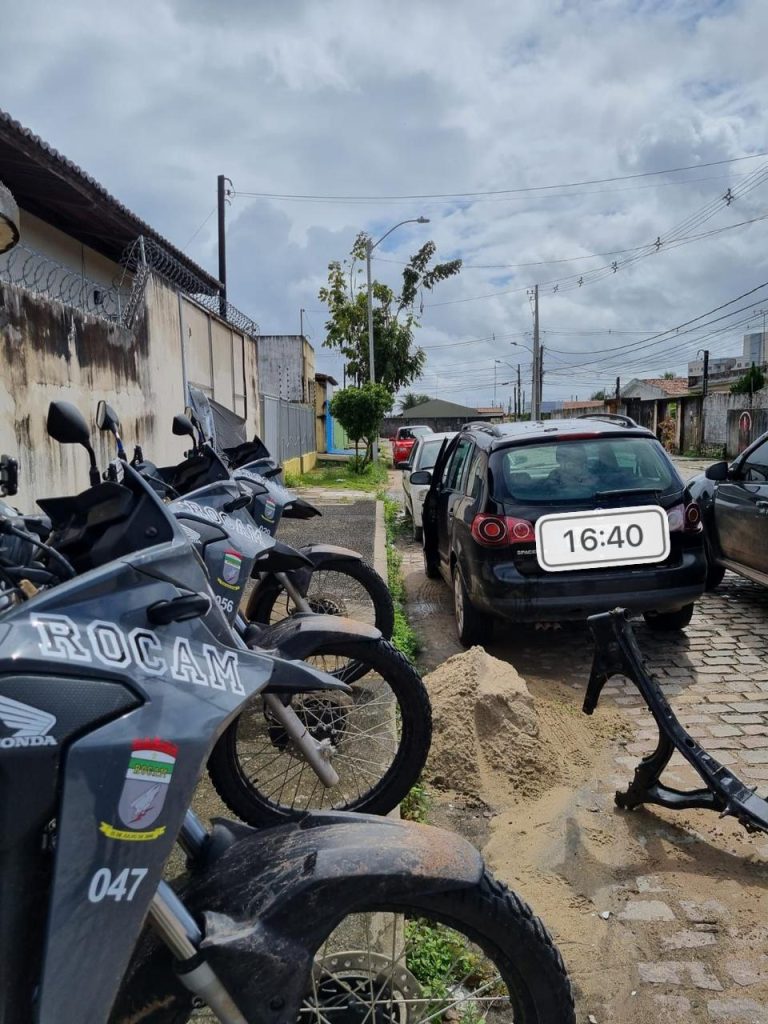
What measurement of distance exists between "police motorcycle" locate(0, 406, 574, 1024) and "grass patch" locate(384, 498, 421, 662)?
2702 mm

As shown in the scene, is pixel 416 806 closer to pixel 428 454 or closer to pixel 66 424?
pixel 66 424

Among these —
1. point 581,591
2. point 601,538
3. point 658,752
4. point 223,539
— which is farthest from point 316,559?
point 658,752

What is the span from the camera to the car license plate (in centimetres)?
512

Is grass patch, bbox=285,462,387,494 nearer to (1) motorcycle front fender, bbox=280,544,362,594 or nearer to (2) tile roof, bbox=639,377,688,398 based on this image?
(1) motorcycle front fender, bbox=280,544,362,594

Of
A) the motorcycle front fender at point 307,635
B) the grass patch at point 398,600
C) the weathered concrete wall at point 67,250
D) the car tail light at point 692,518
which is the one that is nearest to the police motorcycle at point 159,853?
the motorcycle front fender at point 307,635

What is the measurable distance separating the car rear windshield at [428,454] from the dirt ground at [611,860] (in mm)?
7275

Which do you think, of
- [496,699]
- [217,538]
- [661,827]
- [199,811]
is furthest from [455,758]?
[217,538]

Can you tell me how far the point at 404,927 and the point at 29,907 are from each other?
0.96 m

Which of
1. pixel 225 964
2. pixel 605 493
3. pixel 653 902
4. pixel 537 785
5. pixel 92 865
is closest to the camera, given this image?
pixel 92 865

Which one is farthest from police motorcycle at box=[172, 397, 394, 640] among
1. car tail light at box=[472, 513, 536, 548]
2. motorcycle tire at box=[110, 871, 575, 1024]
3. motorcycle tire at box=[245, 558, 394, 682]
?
motorcycle tire at box=[110, 871, 575, 1024]

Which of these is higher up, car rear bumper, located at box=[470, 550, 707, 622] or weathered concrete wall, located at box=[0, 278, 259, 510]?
weathered concrete wall, located at box=[0, 278, 259, 510]

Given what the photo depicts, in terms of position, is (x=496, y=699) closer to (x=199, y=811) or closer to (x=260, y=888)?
(x=199, y=811)

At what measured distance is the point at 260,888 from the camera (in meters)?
1.62

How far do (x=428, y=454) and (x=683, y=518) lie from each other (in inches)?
279
